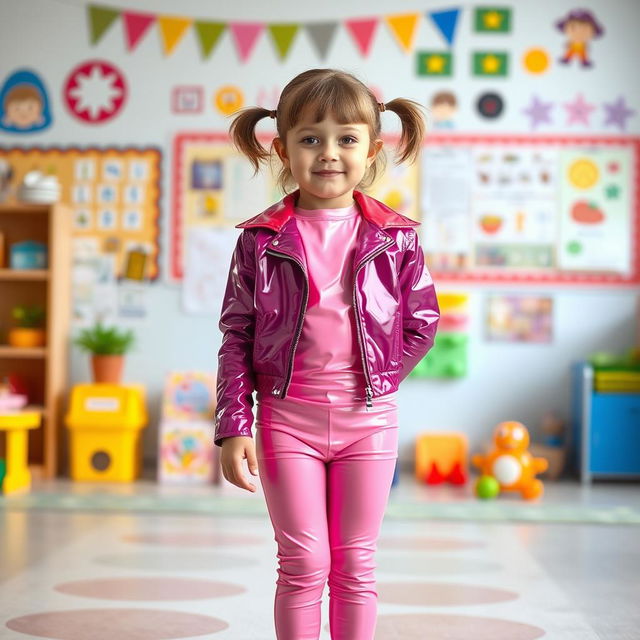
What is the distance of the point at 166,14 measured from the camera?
457cm

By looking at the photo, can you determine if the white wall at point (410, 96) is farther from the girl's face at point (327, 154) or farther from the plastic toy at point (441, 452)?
the girl's face at point (327, 154)

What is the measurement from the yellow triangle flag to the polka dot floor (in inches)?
80.9

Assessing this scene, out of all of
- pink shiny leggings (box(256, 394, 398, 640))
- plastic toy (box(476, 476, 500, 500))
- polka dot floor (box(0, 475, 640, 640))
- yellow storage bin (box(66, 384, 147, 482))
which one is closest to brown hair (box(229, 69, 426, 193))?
pink shiny leggings (box(256, 394, 398, 640))

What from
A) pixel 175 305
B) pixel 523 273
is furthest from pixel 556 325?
pixel 175 305

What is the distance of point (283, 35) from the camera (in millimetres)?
4566

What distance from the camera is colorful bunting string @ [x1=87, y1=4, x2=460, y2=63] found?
14.9 feet

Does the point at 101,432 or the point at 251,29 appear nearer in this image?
the point at 101,432

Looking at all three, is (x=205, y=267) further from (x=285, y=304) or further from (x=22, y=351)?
(x=285, y=304)

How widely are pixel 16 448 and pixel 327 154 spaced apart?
2.79m

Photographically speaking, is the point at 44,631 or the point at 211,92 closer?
the point at 44,631

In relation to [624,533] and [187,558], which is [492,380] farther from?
[187,558]

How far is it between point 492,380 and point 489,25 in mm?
1601

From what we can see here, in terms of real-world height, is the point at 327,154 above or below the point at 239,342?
above

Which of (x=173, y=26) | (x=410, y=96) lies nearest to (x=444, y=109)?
(x=410, y=96)
